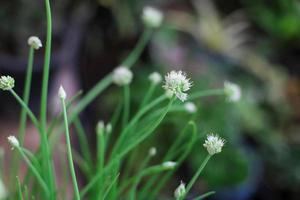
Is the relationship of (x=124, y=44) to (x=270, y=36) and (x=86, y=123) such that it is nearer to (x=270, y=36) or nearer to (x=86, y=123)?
(x=86, y=123)

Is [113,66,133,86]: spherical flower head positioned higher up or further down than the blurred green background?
further down

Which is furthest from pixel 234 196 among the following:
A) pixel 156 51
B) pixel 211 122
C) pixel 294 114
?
pixel 156 51

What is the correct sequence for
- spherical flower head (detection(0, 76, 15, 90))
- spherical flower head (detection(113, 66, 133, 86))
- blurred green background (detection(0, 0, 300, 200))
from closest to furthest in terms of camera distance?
spherical flower head (detection(0, 76, 15, 90))
spherical flower head (detection(113, 66, 133, 86))
blurred green background (detection(0, 0, 300, 200))

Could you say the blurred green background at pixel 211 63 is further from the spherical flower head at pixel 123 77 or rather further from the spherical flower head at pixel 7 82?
the spherical flower head at pixel 7 82

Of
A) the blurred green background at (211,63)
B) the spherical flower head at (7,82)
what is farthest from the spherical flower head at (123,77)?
the blurred green background at (211,63)

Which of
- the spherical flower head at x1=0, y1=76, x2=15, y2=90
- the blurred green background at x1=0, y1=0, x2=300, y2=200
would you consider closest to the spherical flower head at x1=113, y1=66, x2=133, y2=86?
the spherical flower head at x1=0, y1=76, x2=15, y2=90

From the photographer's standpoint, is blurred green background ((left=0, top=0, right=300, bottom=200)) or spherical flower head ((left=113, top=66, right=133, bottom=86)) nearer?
spherical flower head ((left=113, top=66, right=133, bottom=86))

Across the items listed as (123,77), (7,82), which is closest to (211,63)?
(123,77)

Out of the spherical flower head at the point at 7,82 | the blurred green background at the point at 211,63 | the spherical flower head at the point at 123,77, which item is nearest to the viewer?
the spherical flower head at the point at 7,82

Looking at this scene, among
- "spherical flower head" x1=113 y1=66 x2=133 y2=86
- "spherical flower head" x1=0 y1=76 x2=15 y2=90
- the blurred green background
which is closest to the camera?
"spherical flower head" x1=0 y1=76 x2=15 y2=90

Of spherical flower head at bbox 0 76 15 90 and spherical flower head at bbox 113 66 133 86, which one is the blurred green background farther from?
spherical flower head at bbox 0 76 15 90

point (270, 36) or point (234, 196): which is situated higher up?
point (270, 36)
